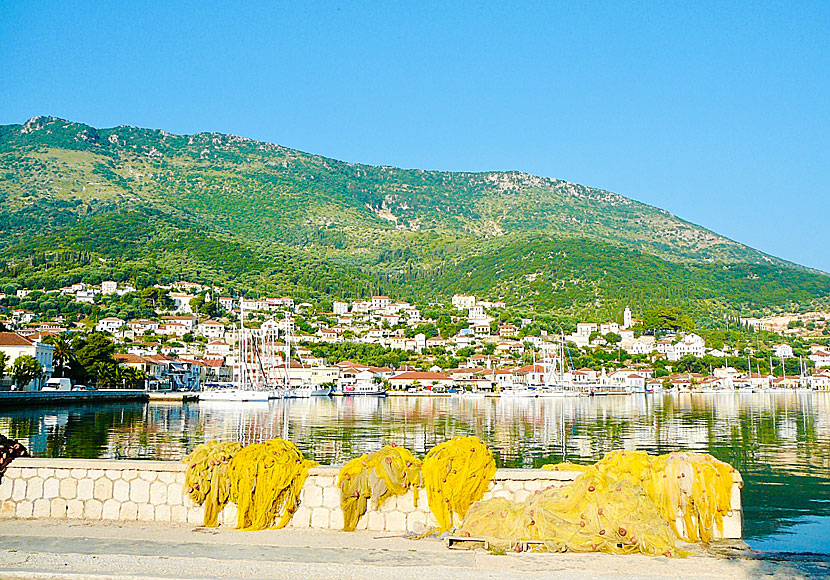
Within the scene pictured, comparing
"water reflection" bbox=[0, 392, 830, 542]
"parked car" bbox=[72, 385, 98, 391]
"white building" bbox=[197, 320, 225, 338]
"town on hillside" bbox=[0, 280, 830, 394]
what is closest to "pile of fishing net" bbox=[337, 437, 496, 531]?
"water reflection" bbox=[0, 392, 830, 542]

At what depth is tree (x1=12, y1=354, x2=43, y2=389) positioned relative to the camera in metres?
56.4

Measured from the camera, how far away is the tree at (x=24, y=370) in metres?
56.4

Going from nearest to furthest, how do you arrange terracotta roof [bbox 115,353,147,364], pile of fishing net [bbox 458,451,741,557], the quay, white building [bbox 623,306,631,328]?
pile of fishing net [bbox 458,451,741,557] → the quay → terracotta roof [bbox 115,353,147,364] → white building [bbox 623,306,631,328]

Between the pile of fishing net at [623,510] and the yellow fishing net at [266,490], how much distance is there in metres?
1.88

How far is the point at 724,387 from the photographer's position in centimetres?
11262

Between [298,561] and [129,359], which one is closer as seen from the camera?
[298,561]

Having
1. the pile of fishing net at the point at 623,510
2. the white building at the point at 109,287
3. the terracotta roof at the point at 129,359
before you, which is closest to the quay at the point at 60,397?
the terracotta roof at the point at 129,359

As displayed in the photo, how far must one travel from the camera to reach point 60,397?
53.2 m

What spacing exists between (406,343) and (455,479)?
13731 cm

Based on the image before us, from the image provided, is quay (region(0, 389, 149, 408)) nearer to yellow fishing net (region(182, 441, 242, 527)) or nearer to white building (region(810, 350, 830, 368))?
yellow fishing net (region(182, 441, 242, 527))

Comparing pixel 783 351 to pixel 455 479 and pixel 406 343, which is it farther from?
pixel 455 479

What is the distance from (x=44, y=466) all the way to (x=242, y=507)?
7.52 ft

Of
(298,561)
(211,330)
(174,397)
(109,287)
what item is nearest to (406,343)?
(211,330)

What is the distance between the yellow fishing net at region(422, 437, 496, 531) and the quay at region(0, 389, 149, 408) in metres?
44.4
